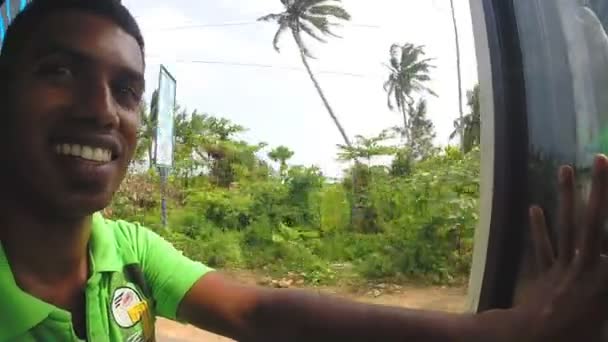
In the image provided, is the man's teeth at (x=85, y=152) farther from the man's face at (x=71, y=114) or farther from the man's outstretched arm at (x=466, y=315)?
the man's outstretched arm at (x=466, y=315)

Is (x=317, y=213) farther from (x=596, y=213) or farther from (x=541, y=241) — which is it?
(x=596, y=213)

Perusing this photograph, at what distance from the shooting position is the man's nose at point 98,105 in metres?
0.97

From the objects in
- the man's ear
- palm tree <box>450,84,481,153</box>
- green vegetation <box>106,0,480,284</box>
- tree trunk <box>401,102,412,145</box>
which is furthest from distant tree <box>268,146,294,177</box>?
the man's ear

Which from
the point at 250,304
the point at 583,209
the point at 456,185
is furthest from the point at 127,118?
the point at 456,185

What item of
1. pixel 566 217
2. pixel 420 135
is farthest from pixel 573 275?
pixel 420 135

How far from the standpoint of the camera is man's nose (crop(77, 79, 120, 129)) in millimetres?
973

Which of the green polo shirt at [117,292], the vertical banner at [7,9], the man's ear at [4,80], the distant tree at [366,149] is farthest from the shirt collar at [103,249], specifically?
the distant tree at [366,149]

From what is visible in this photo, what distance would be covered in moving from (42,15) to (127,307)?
19.1 inches

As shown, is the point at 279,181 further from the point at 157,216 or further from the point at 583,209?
the point at 583,209

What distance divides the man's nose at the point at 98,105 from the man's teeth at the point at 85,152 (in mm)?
40

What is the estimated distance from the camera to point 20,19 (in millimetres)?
1069

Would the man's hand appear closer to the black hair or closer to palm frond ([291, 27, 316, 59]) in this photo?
the black hair

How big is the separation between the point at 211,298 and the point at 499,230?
0.50 meters

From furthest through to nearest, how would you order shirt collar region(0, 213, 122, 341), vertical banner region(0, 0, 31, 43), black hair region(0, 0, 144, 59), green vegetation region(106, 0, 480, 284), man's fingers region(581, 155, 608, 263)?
green vegetation region(106, 0, 480, 284), vertical banner region(0, 0, 31, 43), black hair region(0, 0, 144, 59), shirt collar region(0, 213, 122, 341), man's fingers region(581, 155, 608, 263)
